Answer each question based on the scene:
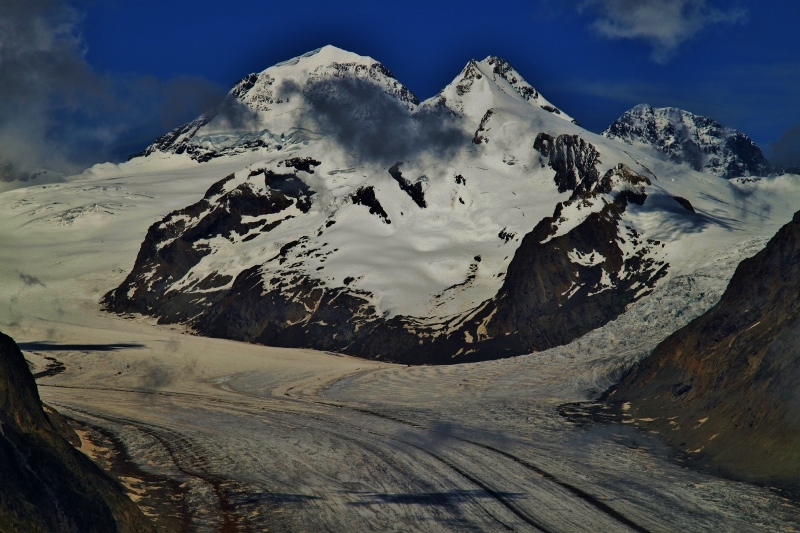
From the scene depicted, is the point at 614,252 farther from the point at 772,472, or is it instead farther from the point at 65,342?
the point at 772,472

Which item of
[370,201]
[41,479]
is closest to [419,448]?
[41,479]

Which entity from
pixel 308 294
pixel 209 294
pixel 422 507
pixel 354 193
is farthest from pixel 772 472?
pixel 354 193

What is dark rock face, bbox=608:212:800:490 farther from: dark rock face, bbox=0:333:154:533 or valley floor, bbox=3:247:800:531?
dark rock face, bbox=0:333:154:533

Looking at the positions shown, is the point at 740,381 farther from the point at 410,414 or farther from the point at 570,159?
the point at 570,159

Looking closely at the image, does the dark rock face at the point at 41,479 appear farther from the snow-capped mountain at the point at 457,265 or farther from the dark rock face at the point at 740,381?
the snow-capped mountain at the point at 457,265

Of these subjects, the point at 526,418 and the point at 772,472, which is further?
the point at 526,418

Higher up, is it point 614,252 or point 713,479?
point 614,252

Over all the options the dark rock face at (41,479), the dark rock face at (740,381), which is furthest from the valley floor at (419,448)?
the dark rock face at (41,479)
